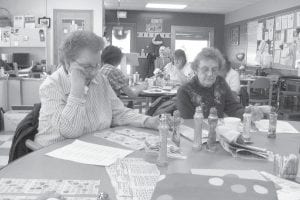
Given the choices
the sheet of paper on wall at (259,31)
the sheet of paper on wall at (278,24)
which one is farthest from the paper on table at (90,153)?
the sheet of paper on wall at (259,31)

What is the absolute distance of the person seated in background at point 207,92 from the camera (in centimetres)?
270

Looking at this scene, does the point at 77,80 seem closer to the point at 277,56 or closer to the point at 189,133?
the point at 189,133

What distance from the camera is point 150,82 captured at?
561 cm

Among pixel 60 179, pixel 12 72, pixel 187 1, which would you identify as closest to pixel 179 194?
pixel 60 179

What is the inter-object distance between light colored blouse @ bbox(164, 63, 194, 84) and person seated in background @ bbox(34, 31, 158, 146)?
3.69 m

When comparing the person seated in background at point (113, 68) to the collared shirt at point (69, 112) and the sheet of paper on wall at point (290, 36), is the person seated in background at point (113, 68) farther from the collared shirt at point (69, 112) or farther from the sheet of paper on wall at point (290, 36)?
the sheet of paper on wall at point (290, 36)

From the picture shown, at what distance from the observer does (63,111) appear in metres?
1.95

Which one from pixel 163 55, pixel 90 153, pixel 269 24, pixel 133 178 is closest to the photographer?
pixel 133 178

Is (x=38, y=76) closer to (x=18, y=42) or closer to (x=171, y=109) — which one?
(x=18, y=42)

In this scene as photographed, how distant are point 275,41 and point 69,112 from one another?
7455 mm

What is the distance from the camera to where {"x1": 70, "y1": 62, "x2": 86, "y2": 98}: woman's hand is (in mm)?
1991

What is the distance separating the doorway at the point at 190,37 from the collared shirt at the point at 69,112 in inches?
401

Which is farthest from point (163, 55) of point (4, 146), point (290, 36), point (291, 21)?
point (4, 146)

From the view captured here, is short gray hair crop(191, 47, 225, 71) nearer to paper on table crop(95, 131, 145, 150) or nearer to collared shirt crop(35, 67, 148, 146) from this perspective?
collared shirt crop(35, 67, 148, 146)
